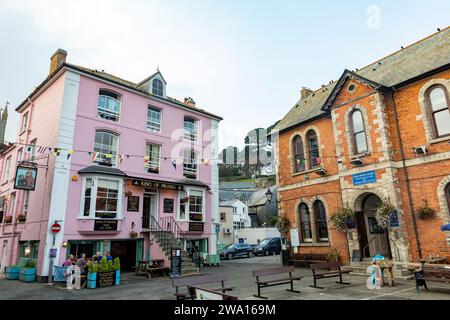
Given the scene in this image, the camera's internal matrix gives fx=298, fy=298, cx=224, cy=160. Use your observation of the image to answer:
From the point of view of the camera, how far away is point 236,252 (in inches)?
1176

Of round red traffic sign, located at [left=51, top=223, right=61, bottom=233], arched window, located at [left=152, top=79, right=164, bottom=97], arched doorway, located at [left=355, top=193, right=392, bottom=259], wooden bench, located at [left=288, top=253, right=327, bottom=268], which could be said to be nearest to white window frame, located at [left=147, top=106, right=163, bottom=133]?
arched window, located at [left=152, top=79, right=164, bottom=97]

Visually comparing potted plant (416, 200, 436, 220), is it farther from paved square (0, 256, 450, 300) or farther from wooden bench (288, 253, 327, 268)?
wooden bench (288, 253, 327, 268)

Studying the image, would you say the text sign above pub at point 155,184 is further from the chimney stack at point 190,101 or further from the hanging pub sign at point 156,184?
the chimney stack at point 190,101

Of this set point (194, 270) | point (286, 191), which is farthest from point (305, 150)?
point (194, 270)

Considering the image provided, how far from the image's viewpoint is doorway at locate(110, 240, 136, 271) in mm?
18502

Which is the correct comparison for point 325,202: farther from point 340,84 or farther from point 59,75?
point 59,75

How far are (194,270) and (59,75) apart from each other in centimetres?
1364

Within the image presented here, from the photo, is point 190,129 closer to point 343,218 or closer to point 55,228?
point 55,228

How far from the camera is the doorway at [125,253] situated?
60.7 ft

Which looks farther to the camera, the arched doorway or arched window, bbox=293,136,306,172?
arched window, bbox=293,136,306,172

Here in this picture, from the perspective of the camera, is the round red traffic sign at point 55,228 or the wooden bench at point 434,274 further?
the round red traffic sign at point 55,228

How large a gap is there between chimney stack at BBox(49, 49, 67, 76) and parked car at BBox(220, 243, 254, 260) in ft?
69.0

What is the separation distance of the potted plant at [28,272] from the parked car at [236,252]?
17.5 meters

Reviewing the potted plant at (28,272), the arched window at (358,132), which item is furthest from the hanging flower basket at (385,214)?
the potted plant at (28,272)
